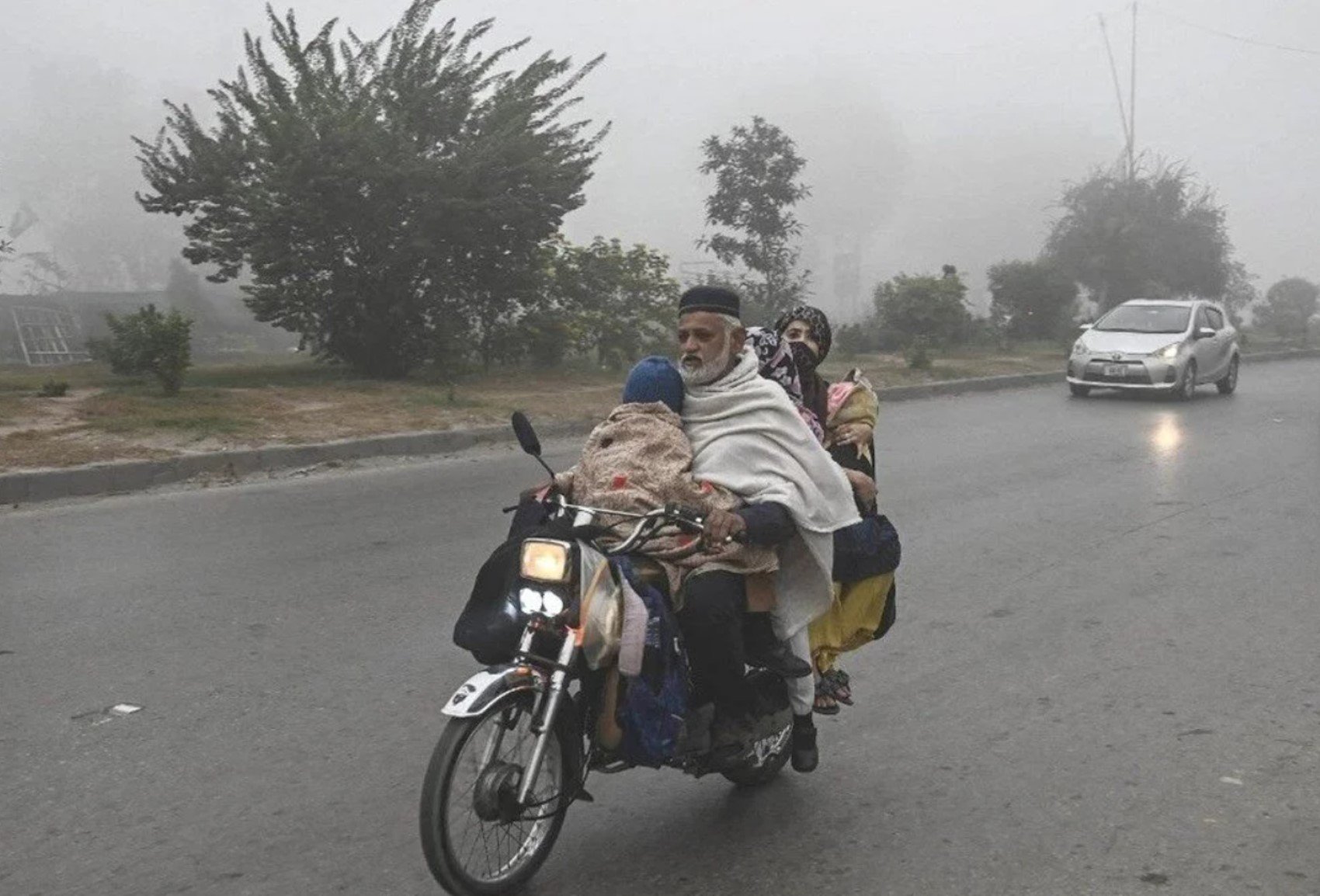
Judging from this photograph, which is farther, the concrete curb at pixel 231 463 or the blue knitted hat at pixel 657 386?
the concrete curb at pixel 231 463

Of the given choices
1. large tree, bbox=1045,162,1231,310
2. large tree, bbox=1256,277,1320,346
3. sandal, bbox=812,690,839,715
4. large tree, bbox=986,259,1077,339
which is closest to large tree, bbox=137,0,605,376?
sandal, bbox=812,690,839,715

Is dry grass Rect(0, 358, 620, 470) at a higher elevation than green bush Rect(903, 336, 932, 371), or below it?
higher

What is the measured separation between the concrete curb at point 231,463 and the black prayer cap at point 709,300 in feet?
24.2

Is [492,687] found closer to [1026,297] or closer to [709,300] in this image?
[709,300]

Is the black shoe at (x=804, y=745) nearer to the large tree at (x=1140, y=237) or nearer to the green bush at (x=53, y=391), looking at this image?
the green bush at (x=53, y=391)

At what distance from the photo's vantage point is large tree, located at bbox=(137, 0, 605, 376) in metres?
16.2

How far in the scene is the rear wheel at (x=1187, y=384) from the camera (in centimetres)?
2012

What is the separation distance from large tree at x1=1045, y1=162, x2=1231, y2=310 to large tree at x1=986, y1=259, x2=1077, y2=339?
197 inches

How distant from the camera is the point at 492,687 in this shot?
335 cm

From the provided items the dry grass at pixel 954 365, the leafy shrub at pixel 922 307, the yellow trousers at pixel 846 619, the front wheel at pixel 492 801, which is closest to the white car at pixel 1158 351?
the dry grass at pixel 954 365

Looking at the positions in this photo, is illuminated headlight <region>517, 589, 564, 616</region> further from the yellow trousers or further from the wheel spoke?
the yellow trousers

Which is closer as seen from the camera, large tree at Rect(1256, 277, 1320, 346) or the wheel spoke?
the wheel spoke

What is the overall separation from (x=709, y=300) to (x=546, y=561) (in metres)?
0.92

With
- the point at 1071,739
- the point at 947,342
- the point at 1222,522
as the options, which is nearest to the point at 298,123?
the point at 1222,522
